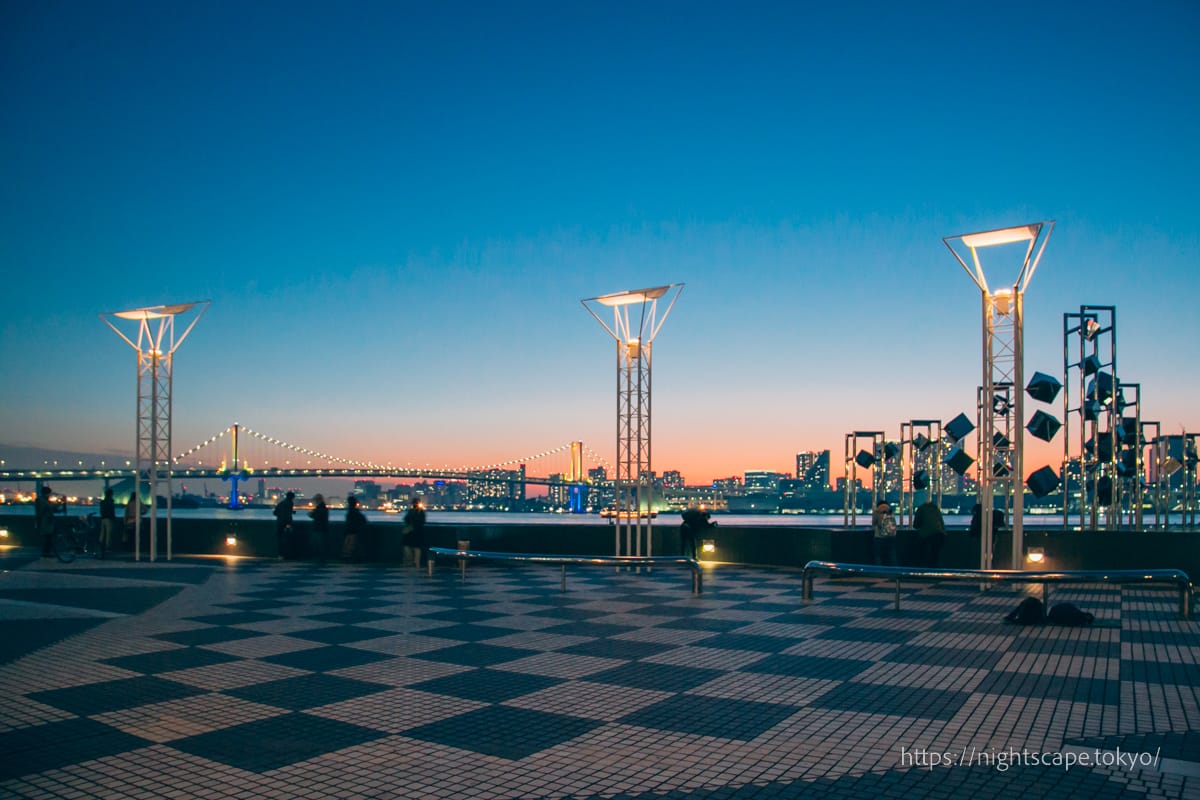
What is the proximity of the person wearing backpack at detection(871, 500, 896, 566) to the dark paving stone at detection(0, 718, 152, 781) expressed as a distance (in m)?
11.9

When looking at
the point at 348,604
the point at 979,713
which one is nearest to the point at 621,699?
the point at 979,713

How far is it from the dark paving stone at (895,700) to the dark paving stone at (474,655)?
2.79 m

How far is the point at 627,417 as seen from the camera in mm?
17016

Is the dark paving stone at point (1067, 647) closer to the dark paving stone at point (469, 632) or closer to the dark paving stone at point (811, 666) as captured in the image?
the dark paving stone at point (811, 666)

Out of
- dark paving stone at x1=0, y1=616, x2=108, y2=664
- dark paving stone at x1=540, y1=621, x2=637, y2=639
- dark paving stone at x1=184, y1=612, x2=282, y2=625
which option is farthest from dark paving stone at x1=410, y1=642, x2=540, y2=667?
dark paving stone at x1=0, y1=616, x2=108, y2=664

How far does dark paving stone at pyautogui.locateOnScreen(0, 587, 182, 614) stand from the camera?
1116 centimetres

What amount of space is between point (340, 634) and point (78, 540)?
43.7 ft

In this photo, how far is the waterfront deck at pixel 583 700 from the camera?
471 cm

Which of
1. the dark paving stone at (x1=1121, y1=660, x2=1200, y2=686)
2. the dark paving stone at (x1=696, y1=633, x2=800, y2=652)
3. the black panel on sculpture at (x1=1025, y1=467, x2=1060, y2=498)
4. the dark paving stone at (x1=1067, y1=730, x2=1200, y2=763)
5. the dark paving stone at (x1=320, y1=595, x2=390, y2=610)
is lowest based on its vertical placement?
the dark paving stone at (x1=320, y1=595, x2=390, y2=610)

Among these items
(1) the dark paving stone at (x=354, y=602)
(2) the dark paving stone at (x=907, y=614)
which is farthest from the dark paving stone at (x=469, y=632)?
(2) the dark paving stone at (x=907, y=614)

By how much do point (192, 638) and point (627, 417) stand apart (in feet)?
30.9

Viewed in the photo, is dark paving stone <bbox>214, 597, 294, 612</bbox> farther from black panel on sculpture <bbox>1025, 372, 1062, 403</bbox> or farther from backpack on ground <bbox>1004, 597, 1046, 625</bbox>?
black panel on sculpture <bbox>1025, 372, 1062, 403</bbox>

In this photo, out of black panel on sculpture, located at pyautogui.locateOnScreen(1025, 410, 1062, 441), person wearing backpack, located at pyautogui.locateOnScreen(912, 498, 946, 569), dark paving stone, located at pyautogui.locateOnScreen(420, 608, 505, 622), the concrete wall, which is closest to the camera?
dark paving stone, located at pyautogui.locateOnScreen(420, 608, 505, 622)

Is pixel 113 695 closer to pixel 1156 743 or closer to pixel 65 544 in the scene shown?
pixel 1156 743
